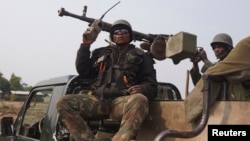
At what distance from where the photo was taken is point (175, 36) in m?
3.15

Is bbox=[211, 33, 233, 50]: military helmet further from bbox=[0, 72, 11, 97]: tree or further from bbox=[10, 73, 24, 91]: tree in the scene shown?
bbox=[10, 73, 24, 91]: tree

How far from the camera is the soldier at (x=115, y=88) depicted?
293cm

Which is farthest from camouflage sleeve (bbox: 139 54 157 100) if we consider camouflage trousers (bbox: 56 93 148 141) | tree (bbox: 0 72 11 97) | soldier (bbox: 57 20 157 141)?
tree (bbox: 0 72 11 97)

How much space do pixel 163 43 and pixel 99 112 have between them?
3.54 feet

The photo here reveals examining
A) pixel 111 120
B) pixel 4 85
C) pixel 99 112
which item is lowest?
pixel 4 85

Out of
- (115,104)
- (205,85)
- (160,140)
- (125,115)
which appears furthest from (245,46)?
(115,104)

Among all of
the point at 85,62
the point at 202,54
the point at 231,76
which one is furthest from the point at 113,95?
the point at 202,54

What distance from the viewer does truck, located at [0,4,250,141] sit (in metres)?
2.23

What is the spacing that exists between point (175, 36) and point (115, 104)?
0.75 m

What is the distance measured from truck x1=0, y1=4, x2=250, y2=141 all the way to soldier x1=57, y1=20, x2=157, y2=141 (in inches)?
6.4

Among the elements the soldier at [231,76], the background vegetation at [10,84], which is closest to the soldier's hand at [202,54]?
the soldier at [231,76]

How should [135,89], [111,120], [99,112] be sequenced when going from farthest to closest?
[111,120]
[99,112]
[135,89]

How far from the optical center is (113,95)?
331 cm

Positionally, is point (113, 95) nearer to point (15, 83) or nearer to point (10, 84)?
point (10, 84)
